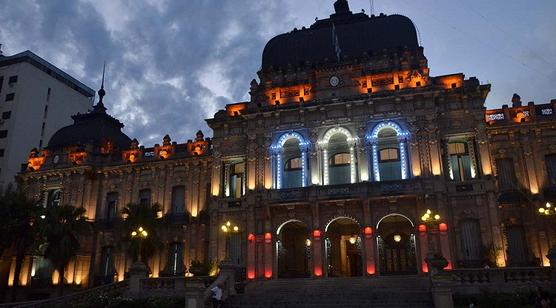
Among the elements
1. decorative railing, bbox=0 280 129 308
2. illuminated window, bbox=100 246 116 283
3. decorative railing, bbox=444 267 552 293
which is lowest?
decorative railing, bbox=0 280 129 308

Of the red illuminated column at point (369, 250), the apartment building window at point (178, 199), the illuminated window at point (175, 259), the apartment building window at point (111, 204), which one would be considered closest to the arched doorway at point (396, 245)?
the red illuminated column at point (369, 250)

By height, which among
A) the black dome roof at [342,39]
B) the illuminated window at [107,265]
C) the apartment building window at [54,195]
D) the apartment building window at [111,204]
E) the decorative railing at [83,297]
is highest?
the black dome roof at [342,39]

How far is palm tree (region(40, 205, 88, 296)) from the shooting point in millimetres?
37844

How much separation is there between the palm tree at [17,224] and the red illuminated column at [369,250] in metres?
24.0

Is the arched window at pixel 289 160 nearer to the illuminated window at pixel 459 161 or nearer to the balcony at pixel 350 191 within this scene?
the balcony at pixel 350 191

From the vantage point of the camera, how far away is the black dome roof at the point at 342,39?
40031 millimetres

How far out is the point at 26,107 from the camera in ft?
207

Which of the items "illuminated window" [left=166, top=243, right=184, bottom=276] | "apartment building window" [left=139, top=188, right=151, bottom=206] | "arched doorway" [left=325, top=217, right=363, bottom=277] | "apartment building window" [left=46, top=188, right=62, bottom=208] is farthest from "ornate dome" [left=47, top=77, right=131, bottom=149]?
"arched doorway" [left=325, top=217, right=363, bottom=277]

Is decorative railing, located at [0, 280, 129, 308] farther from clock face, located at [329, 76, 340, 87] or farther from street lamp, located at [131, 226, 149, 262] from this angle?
clock face, located at [329, 76, 340, 87]

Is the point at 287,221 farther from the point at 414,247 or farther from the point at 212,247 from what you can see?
the point at 414,247

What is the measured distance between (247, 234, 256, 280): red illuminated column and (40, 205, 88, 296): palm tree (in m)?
13.5

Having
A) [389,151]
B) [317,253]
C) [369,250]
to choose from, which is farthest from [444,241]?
[317,253]

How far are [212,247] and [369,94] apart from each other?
1586 centimetres

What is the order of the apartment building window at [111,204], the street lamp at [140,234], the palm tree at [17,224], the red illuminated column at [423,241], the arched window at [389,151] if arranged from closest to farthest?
1. the red illuminated column at [423,241]
2. the arched window at [389,151]
3. the street lamp at [140,234]
4. the palm tree at [17,224]
5. the apartment building window at [111,204]
